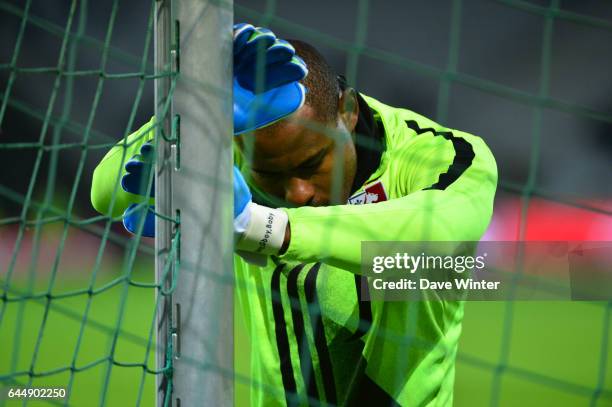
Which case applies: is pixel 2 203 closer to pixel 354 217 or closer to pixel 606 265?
pixel 606 265

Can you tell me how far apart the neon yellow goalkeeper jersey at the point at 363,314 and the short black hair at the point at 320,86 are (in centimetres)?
6

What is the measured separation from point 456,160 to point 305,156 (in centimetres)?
21

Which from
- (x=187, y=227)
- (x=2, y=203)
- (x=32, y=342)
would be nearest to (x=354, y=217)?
(x=187, y=227)

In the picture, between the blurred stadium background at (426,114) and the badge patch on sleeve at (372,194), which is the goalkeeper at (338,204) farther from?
the blurred stadium background at (426,114)

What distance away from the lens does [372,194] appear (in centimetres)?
131

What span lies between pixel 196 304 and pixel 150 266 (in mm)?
2557

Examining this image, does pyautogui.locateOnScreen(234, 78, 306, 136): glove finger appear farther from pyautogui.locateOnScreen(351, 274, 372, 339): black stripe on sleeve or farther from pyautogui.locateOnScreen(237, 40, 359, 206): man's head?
pyautogui.locateOnScreen(351, 274, 372, 339): black stripe on sleeve

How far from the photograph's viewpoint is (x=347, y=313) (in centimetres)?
131

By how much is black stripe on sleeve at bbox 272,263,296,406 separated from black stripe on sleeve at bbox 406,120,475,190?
31 centimetres

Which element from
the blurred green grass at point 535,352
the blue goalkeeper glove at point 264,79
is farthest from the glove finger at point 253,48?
the blurred green grass at point 535,352

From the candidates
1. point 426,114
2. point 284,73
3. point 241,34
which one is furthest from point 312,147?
point 426,114

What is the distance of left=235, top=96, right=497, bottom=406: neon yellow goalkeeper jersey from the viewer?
50.0 inches

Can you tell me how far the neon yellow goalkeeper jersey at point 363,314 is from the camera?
1260 millimetres

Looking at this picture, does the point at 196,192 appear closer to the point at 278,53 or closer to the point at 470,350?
the point at 278,53
